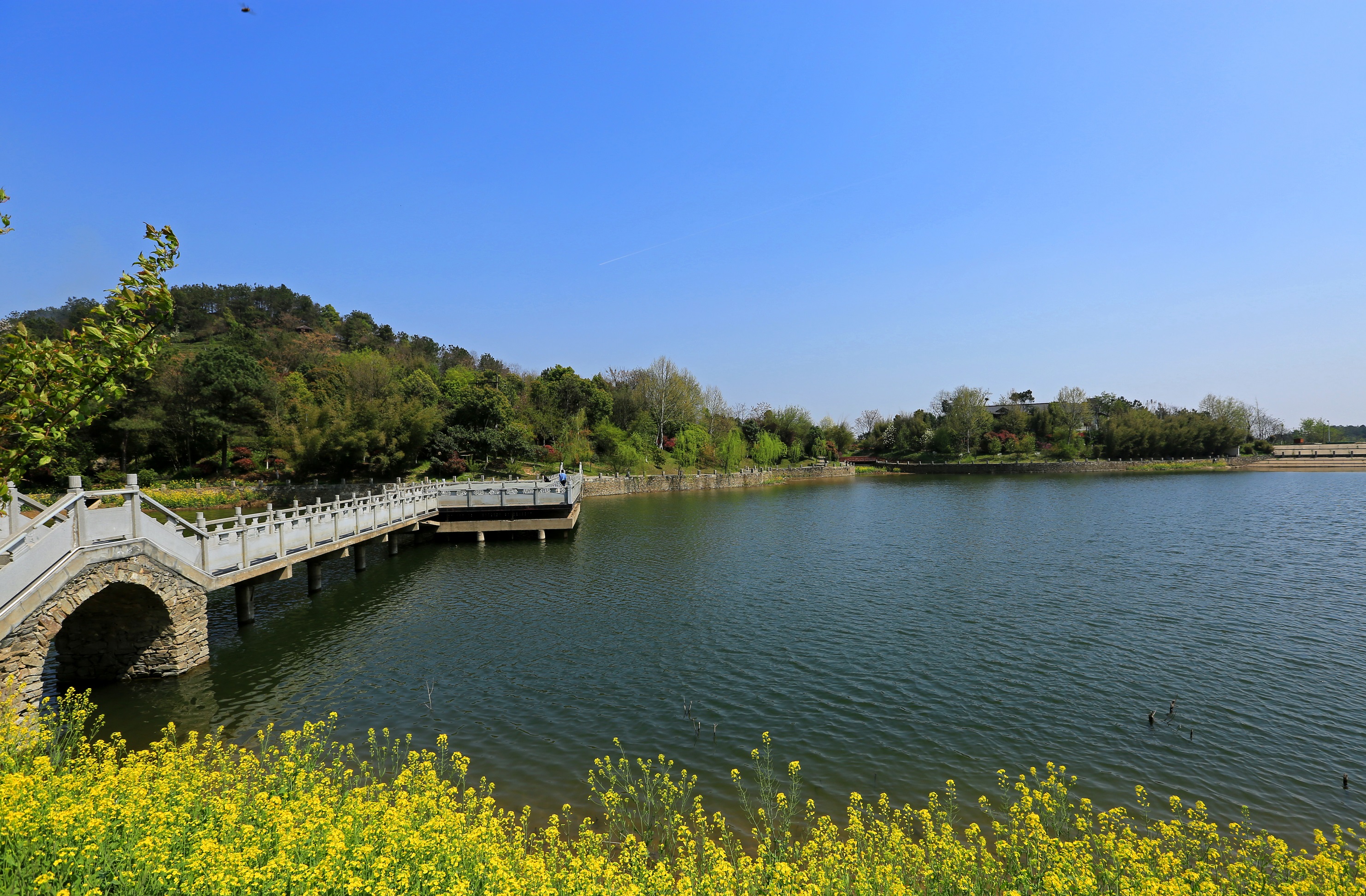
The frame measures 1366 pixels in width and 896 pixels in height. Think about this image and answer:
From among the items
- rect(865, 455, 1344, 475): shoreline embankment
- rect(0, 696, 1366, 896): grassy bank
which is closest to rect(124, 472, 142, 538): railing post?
rect(0, 696, 1366, 896): grassy bank

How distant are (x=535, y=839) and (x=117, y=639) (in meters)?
11.5

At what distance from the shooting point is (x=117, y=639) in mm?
12898

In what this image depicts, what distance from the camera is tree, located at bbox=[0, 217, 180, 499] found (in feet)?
17.1

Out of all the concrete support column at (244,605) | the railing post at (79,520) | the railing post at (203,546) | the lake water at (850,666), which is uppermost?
the railing post at (79,520)

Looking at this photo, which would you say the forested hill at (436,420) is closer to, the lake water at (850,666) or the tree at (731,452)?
the tree at (731,452)

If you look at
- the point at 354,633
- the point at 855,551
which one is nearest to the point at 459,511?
the point at 354,633

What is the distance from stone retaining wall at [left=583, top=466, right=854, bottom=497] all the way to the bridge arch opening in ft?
149

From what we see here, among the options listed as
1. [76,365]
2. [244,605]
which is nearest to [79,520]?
[244,605]

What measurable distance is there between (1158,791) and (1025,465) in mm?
98315

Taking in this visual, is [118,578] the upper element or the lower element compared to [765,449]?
lower

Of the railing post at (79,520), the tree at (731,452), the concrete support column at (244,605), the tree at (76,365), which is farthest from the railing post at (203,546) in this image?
the tree at (731,452)

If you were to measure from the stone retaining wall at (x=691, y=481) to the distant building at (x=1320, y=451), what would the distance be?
8056cm

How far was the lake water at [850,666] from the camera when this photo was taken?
9984 mm

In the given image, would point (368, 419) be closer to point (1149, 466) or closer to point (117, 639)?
point (117, 639)
